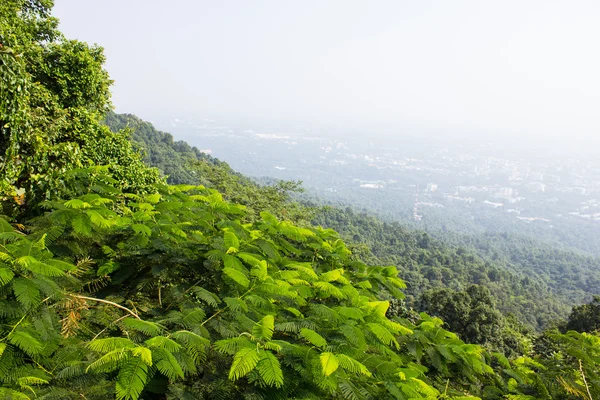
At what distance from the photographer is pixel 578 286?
68.6m

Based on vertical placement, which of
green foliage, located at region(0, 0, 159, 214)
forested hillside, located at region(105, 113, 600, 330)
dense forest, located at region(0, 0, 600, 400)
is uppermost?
green foliage, located at region(0, 0, 159, 214)

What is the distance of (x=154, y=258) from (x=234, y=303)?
1.09 metres

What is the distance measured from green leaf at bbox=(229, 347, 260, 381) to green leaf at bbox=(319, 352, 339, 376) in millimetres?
365

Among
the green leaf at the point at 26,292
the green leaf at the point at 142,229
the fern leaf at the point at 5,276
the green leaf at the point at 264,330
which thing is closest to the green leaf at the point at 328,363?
the green leaf at the point at 264,330

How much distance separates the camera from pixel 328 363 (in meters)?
1.95

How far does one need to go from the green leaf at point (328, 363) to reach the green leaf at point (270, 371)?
0.24 meters

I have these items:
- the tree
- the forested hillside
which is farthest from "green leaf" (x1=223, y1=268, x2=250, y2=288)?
the tree

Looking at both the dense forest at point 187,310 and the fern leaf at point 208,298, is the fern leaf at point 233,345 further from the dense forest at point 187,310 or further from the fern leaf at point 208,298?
the fern leaf at point 208,298

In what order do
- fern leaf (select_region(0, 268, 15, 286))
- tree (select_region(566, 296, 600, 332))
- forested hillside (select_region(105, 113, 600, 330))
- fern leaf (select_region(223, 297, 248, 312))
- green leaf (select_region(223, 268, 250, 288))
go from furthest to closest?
1. forested hillside (select_region(105, 113, 600, 330))
2. tree (select_region(566, 296, 600, 332))
3. green leaf (select_region(223, 268, 250, 288))
4. fern leaf (select_region(223, 297, 248, 312))
5. fern leaf (select_region(0, 268, 15, 286))

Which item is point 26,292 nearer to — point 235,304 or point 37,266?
point 37,266

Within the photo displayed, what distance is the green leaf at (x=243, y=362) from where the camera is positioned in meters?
1.81

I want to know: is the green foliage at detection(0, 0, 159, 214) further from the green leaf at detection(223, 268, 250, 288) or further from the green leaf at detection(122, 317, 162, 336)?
the green leaf at detection(122, 317, 162, 336)

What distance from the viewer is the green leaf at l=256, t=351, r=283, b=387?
184 cm

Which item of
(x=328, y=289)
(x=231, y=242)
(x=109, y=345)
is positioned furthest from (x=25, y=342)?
(x=328, y=289)
